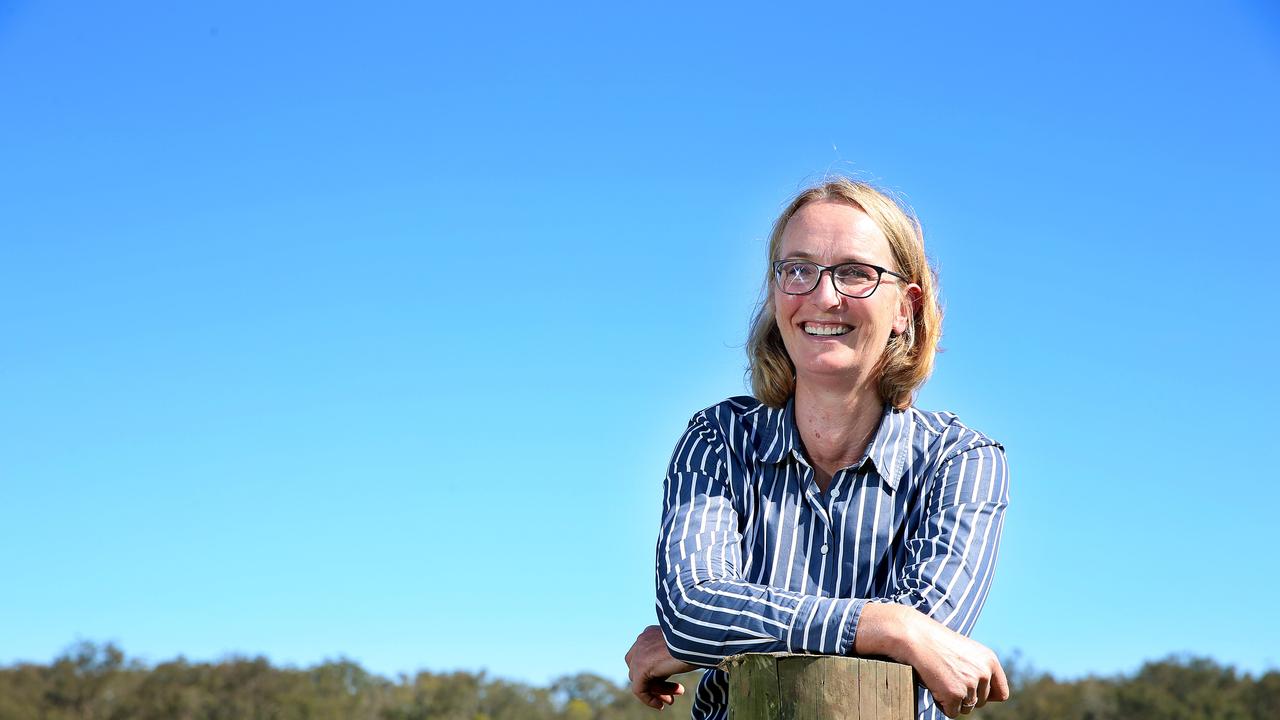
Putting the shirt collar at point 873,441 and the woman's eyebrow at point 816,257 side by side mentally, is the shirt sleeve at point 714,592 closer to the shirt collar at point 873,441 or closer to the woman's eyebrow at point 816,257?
the shirt collar at point 873,441

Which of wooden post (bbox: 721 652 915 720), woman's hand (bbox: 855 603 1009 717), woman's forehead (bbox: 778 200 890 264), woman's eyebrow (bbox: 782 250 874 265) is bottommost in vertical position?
wooden post (bbox: 721 652 915 720)

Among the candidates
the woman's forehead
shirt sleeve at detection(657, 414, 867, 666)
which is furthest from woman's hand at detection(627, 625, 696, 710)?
the woman's forehead

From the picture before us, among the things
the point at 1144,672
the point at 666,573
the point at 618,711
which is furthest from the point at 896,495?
the point at 1144,672

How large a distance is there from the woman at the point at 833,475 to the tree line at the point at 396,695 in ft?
144

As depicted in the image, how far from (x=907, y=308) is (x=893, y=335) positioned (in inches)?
4.0

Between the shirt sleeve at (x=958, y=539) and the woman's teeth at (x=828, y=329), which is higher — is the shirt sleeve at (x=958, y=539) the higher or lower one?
the lower one

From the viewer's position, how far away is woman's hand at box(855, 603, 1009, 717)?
3041mm

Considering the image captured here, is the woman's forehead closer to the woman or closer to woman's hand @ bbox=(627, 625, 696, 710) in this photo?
the woman

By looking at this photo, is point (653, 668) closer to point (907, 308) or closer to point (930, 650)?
point (930, 650)

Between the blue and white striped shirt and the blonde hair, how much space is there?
0.14 m

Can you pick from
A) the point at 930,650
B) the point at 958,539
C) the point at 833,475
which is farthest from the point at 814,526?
the point at 930,650

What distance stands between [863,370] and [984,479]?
51 cm

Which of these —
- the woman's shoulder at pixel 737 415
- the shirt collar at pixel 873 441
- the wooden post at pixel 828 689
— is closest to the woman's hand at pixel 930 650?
the wooden post at pixel 828 689

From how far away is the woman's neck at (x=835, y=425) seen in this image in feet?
12.8
